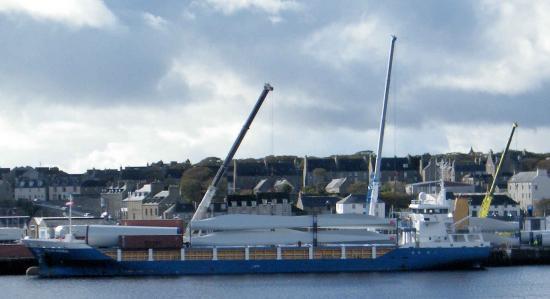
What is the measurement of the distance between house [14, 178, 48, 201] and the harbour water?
87612 mm

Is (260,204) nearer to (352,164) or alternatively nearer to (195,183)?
(195,183)

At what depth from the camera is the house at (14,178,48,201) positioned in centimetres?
17000

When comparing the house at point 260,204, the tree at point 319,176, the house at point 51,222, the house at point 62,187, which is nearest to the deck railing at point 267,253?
the house at point 51,222

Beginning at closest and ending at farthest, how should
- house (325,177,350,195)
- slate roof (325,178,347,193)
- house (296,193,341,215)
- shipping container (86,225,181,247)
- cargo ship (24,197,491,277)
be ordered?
cargo ship (24,197,491,277), shipping container (86,225,181,247), house (296,193,341,215), house (325,177,350,195), slate roof (325,178,347,193)

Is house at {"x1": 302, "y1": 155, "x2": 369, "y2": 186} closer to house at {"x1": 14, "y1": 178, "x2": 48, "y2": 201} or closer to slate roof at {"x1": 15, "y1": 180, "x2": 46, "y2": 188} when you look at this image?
house at {"x1": 14, "y1": 178, "x2": 48, "y2": 201}

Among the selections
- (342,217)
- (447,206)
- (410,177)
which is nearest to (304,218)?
(342,217)

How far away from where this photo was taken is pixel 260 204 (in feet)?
426

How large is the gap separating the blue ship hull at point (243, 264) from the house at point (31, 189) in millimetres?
88747

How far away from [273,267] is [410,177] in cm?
8878

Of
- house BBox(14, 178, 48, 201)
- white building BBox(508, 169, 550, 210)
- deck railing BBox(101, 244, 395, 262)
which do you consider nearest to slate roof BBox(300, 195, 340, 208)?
white building BBox(508, 169, 550, 210)

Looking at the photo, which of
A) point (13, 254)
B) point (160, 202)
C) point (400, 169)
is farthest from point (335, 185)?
point (13, 254)

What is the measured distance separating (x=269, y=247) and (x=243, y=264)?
2100 millimetres

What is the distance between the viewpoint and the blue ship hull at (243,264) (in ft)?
267

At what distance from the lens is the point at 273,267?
83312 mm
